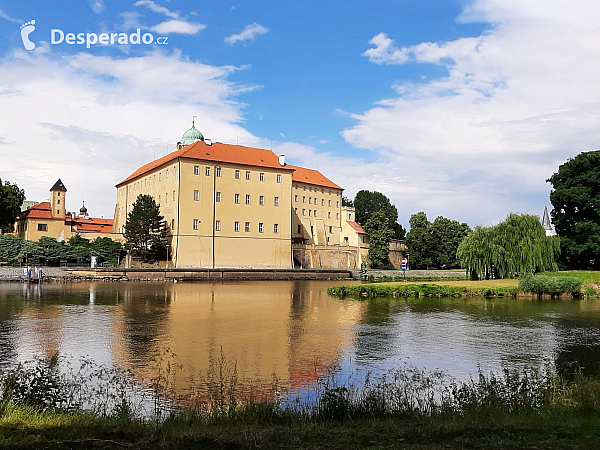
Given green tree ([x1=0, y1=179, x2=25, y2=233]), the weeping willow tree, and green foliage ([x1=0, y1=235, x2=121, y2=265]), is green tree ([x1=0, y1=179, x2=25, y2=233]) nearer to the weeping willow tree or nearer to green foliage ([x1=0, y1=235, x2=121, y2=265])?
green foliage ([x1=0, y1=235, x2=121, y2=265])

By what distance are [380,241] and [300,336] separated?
63.2 metres

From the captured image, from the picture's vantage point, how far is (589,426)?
6.46 metres

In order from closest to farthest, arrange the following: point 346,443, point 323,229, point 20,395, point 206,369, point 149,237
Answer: point 346,443
point 20,395
point 206,369
point 149,237
point 323,229

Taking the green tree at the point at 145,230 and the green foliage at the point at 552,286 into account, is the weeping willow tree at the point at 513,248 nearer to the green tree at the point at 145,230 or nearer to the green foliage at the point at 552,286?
the green foliage at the point at 552,286

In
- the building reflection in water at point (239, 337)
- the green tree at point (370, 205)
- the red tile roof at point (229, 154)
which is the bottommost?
the building reflection in water at point (239, 337)

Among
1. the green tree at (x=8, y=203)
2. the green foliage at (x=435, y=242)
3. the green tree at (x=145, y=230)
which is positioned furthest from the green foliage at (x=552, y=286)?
the green tree at (x=8, y=203)

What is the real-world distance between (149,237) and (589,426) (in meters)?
59.2

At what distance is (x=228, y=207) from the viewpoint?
67125 mm

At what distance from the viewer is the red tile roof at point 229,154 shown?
6644 cm

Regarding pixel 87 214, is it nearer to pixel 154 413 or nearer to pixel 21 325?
pixel 21 325

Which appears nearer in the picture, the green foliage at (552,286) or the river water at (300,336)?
the river water at (300,336)

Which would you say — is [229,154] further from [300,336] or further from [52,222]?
[300,336]

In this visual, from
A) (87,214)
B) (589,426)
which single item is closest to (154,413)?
(589,426)

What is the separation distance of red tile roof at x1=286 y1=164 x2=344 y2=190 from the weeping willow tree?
49873 mm
